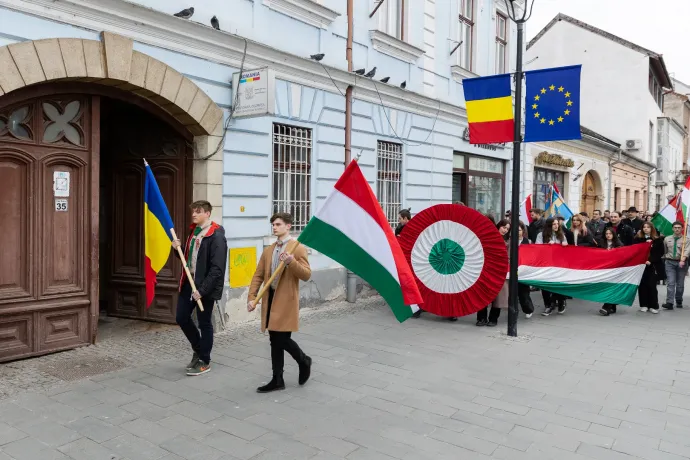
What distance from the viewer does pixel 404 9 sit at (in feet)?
38.4

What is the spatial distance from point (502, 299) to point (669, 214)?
4.83m

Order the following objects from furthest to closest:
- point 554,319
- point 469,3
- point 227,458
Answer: point 469,3 → point 554,319 → point 227,458

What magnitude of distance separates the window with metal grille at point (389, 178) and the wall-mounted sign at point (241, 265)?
3.57 meters

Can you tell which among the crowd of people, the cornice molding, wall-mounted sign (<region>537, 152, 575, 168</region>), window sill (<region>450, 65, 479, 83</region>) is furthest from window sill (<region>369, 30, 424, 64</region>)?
wall-mounted sign (<region>537, 152, 575, 168</region>)

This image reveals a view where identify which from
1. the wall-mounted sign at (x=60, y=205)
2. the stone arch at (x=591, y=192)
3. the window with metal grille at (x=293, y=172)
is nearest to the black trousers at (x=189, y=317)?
the wall-mounted sign at (x=60, y=205)

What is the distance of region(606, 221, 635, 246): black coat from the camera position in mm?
12641

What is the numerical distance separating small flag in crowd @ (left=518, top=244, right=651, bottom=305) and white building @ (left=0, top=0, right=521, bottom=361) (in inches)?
129

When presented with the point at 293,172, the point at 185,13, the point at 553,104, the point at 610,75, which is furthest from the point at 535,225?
the point at 610,75

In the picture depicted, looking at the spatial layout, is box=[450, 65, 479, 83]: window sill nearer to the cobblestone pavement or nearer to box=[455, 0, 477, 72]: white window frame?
box=[455, 0, 477, 72]: white window frame

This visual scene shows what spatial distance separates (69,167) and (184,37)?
215 centimetres

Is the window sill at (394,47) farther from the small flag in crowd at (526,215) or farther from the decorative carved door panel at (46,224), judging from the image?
the decorative carved door panel at (46,224)

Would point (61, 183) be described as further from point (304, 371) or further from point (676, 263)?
point (676, 263)

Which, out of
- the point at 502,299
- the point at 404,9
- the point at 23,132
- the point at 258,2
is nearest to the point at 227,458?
the point at 23,132

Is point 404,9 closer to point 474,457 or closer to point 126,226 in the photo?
point 126,226
